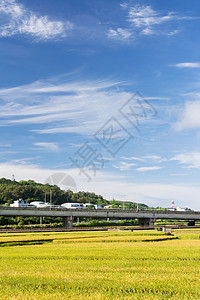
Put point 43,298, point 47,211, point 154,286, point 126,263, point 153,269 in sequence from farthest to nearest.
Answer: point 47,211 → point 126,263 → point 153,269 → point 154,286 → point 43,298

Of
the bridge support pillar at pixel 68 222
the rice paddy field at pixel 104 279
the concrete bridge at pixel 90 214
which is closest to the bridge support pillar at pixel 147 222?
the concrete bridge at pixel 90 214

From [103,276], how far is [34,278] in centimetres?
508

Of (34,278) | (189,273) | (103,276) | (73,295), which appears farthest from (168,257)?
(73,295)

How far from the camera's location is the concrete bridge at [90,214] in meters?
112

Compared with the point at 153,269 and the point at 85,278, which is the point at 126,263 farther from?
the point at 85,278

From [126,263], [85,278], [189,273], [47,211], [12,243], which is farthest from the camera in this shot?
[47,211]

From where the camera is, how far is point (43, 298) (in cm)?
1920

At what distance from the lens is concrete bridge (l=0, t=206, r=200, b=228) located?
112412 millimetres

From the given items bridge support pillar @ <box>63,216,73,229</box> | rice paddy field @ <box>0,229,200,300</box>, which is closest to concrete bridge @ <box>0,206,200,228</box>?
bridge support pillar @ <box>63,216,73,229</box>

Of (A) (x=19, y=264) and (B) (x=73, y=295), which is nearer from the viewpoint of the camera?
(B) (x=73, y=295)

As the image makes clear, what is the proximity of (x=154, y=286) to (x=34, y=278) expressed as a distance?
9.02 metres

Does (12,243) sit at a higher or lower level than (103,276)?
lower

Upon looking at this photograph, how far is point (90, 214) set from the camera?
422ft

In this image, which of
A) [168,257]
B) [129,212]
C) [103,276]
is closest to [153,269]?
[103,276]
